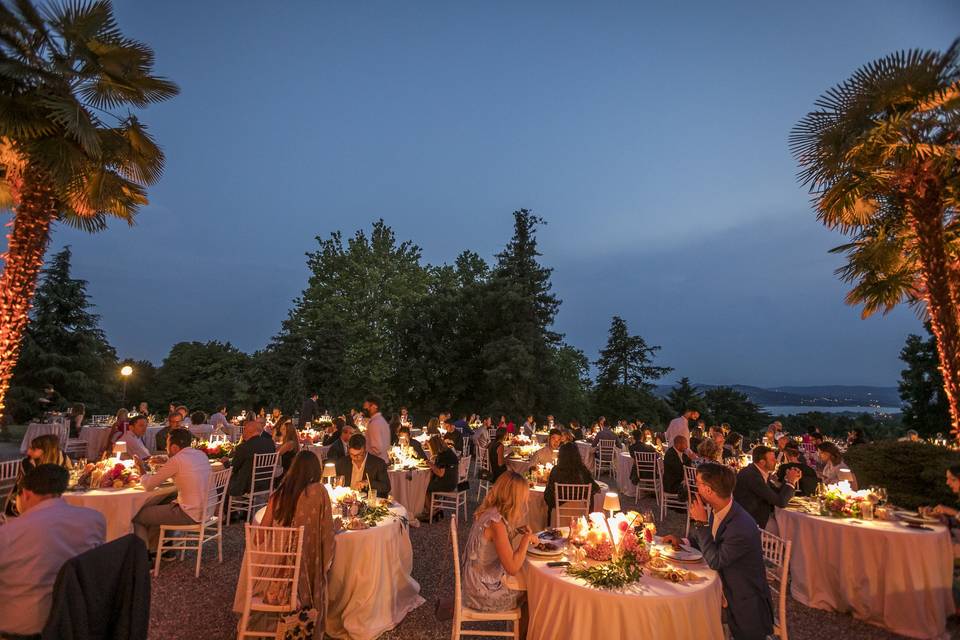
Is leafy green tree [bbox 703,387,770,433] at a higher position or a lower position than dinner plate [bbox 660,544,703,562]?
higher

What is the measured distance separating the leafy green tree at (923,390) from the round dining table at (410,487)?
23.3 meters

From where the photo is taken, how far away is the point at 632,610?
324cm

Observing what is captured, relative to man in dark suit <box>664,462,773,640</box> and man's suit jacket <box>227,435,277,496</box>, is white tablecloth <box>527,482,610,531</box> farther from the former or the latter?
man's suit jacket <box>227,435,277,496</box>

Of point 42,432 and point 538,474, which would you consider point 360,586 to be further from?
point 42,432

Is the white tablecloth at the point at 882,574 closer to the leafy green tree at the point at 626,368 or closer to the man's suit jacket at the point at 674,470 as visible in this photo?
the man's suit jacket at the point at 674,470

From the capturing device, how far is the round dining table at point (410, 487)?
913cm

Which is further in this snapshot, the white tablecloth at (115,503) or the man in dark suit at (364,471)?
the man in dark suit at (364,471)

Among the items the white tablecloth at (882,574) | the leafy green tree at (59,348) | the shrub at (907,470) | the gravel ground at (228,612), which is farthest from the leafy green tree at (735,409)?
the leafy green tree at (59,348)

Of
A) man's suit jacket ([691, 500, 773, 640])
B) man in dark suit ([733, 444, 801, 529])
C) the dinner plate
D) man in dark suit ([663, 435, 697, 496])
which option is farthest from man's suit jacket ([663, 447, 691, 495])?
man's suit jacket ([691, 500, 773, 640])

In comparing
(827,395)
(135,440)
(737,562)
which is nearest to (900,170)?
(737,562)

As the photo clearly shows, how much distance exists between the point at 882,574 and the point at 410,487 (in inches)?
265

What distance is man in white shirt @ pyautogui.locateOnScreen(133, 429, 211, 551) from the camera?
6098 mm

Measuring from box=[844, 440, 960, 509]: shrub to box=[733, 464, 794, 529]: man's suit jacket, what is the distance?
2982mm

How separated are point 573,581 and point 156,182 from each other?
1056cm
